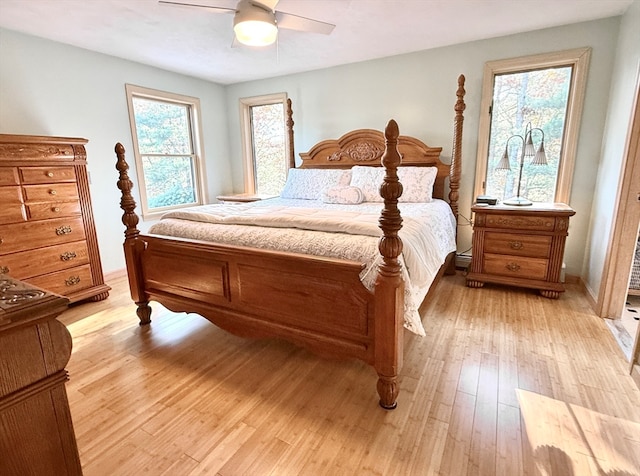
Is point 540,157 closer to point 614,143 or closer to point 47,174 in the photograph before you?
point 614,143

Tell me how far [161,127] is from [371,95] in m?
2.57

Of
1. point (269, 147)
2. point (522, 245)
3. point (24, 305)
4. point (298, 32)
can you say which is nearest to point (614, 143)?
point (522, 245)

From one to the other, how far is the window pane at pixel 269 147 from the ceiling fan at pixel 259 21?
2327 mm

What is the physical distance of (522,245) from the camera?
2.90 m

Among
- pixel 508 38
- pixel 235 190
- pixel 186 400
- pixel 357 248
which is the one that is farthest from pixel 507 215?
pixel 235 190

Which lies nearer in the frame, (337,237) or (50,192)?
(337,237)

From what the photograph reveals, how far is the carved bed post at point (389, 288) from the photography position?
57.3 inches

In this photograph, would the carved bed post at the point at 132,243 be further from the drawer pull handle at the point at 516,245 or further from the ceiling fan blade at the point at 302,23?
the drawer pull handle at the point at 516,245

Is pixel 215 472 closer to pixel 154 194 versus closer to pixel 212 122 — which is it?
pixel 154 194

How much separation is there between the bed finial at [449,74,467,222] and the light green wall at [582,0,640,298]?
114 centimetres

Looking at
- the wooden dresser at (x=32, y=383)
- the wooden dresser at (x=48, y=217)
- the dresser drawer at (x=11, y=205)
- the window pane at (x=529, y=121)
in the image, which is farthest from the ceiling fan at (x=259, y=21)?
the window pane at (x=529, y=121)

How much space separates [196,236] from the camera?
2213 millimetres

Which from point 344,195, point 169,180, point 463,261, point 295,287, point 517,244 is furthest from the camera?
point 169,180

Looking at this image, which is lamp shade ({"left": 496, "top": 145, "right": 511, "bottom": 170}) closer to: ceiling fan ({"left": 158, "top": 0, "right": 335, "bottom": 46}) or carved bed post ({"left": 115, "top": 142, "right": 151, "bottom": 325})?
ceiling fan ({"left": 158, "top": 0, "right": 335, "bottom": 46})
